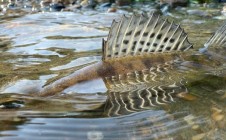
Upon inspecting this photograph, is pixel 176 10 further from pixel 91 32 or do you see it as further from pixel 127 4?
pixel 91 32

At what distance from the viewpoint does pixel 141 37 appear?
4.42 meters

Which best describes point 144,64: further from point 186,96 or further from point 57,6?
point 57,6

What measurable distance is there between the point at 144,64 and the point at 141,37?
0.33 metres

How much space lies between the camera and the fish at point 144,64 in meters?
3.67

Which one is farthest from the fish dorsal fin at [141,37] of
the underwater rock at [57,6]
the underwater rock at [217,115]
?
the underwater rock at [57,6]

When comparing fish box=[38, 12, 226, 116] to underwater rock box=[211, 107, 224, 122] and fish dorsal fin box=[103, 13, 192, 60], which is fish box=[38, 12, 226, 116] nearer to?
fish dorsal fin box=[103, 13, 192, 60]

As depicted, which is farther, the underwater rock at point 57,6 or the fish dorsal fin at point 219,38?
the underwater rock at point 57,6

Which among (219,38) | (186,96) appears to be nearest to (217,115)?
(186,96)

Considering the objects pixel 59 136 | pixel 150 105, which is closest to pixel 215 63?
pixel 150 105

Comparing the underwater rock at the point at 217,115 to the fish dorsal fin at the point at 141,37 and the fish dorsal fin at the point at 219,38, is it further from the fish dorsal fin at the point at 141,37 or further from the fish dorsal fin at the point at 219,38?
the fish dorsal fin at the point at 219,38

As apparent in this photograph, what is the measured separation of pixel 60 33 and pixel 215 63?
455 centimetres

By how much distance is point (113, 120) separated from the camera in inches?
123

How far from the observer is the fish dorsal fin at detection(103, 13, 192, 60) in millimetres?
4344

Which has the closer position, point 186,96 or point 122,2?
point 186,96
